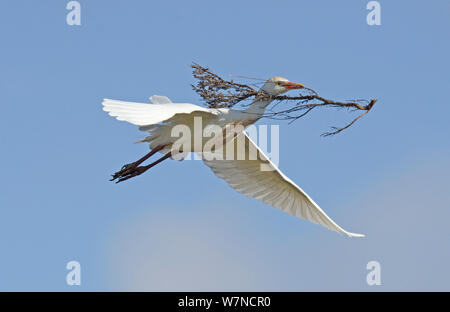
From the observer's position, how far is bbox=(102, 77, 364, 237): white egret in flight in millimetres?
11422

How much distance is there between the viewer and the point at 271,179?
15.0 metres

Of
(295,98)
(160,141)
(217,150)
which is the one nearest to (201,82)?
(295,98)

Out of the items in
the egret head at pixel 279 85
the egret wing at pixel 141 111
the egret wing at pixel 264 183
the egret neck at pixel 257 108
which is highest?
the egret head at pixel 279 85

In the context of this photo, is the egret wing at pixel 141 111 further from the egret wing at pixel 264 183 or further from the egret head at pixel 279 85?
the egret wing at pixel 264 183

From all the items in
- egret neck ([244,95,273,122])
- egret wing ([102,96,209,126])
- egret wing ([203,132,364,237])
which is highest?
egret neck ([244,95,273,122])

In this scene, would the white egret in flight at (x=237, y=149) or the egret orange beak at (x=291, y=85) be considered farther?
the egret orange beak at (x=291, y=85)

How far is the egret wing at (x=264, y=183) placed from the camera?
48.3 feet

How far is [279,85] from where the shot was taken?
40.7 ft

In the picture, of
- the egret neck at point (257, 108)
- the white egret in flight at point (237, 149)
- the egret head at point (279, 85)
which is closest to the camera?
the white egret in flight at point (237, 149)

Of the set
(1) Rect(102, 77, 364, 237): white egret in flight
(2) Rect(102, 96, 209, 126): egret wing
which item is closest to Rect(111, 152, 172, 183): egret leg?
(1) Rect(102, 77, 364, 237): white egret in flight

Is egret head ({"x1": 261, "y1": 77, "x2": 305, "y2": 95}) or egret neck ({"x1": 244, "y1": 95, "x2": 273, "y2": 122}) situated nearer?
egret head ({"x1": 261, "y1": 77, "x2": 305, "y2": 95})

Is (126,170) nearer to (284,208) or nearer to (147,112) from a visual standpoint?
(147,112)

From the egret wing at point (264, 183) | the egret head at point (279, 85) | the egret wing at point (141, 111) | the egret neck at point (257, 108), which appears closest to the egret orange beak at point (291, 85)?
the egret head at point (279, 85)

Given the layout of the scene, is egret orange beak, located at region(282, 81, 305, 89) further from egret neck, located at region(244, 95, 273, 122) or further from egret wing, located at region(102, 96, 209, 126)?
egret wing, located at region(102, 96, 209, 126)
